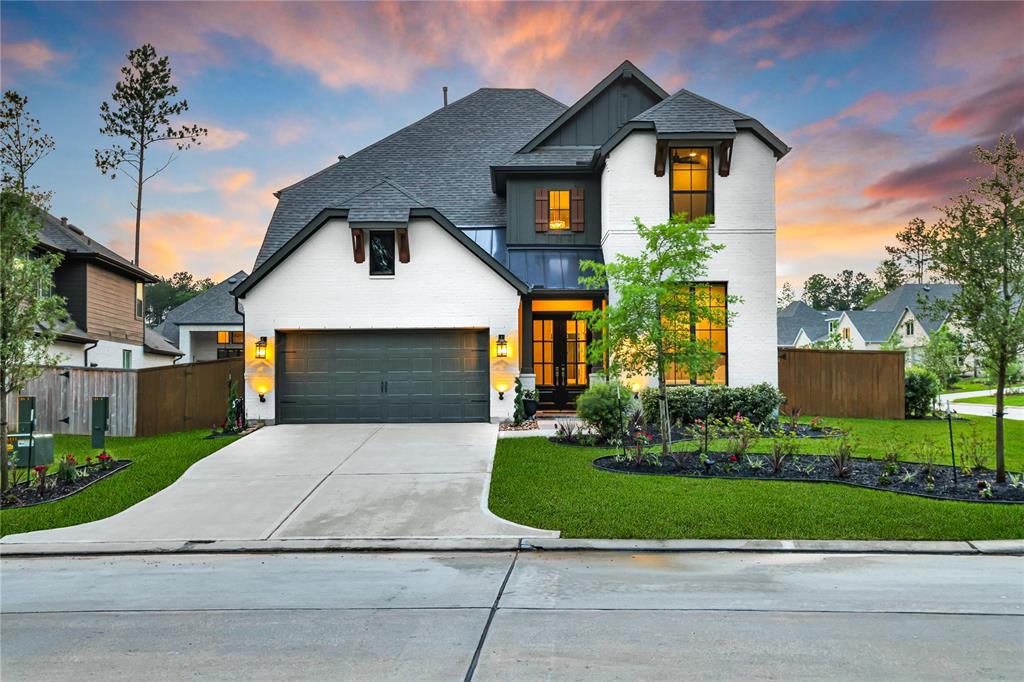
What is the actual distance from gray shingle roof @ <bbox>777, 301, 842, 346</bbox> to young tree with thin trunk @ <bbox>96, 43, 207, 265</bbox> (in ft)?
158

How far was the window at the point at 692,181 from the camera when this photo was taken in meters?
16.1

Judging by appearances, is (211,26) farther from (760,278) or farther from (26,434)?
(760,278)

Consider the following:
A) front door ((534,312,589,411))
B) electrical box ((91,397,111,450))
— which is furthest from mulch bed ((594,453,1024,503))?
electrical box ((91,397,111,450))

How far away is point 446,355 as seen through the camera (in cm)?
1581

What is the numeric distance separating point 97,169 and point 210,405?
22.4 m

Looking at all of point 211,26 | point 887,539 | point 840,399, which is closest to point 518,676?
point 887,539

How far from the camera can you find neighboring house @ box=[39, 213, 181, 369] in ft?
72.4

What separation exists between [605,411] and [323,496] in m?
5.55

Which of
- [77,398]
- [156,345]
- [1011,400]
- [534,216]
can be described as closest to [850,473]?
[534,216]

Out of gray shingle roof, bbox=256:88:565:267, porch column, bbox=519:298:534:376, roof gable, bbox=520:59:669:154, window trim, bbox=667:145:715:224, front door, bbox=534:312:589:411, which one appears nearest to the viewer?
window trim, bbox=667:145:715:224

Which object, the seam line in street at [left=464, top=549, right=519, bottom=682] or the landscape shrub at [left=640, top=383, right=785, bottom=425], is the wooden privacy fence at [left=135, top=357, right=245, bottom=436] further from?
the seam line in street at [left=464, top=549, right=519, bottom=682]

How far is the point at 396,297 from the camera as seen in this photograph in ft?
51.2

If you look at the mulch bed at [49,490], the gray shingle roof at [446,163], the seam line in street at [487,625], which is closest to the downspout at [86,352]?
the gray shingle roof at [446,163]

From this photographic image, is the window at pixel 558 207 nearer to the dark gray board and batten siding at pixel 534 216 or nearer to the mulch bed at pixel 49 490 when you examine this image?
the dark gray board and batten siding at pixel 534 216
